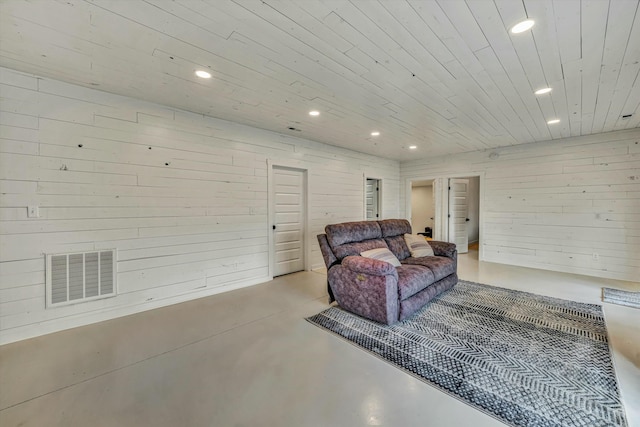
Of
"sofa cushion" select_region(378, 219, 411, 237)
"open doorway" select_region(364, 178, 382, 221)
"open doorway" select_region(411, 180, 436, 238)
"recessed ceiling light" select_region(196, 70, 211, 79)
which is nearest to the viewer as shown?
"recessed ceiling light" select_region(196, 70, 211, 79)

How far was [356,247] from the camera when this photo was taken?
3.52m

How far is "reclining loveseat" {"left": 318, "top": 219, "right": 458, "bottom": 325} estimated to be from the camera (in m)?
2.75

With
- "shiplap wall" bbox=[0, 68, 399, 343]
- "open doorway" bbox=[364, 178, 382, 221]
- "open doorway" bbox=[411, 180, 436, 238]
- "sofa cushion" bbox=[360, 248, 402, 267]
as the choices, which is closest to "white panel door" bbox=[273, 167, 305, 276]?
"shiplap wall" bbox=[0, 68, 399, 343]

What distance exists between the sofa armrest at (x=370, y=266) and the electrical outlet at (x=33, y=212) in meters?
3.18

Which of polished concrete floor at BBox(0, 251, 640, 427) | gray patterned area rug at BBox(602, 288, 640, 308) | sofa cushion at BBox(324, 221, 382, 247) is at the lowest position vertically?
polished concrete floor at BBox(0, 251, 640, 427)

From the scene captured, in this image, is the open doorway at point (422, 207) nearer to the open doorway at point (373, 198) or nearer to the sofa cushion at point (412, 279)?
the open doorway at point (373, 198)

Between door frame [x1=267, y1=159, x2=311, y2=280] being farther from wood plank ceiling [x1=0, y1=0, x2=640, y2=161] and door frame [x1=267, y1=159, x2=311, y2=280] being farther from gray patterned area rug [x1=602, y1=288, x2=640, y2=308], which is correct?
gray patterned area rug [x1=602, y1=288, x2=640, y2=308]

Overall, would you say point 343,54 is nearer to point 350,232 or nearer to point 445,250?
point 350,232

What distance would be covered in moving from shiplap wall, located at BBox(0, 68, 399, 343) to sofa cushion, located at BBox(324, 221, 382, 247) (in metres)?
1.40

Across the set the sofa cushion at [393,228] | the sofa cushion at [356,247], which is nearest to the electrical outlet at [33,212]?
the sofa cushion at [356,247]

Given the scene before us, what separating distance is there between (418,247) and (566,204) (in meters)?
3.24

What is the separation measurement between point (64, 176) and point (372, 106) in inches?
139

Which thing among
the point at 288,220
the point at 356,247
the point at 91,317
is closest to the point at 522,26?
the point at 356,247

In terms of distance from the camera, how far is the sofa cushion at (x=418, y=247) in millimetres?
4039
